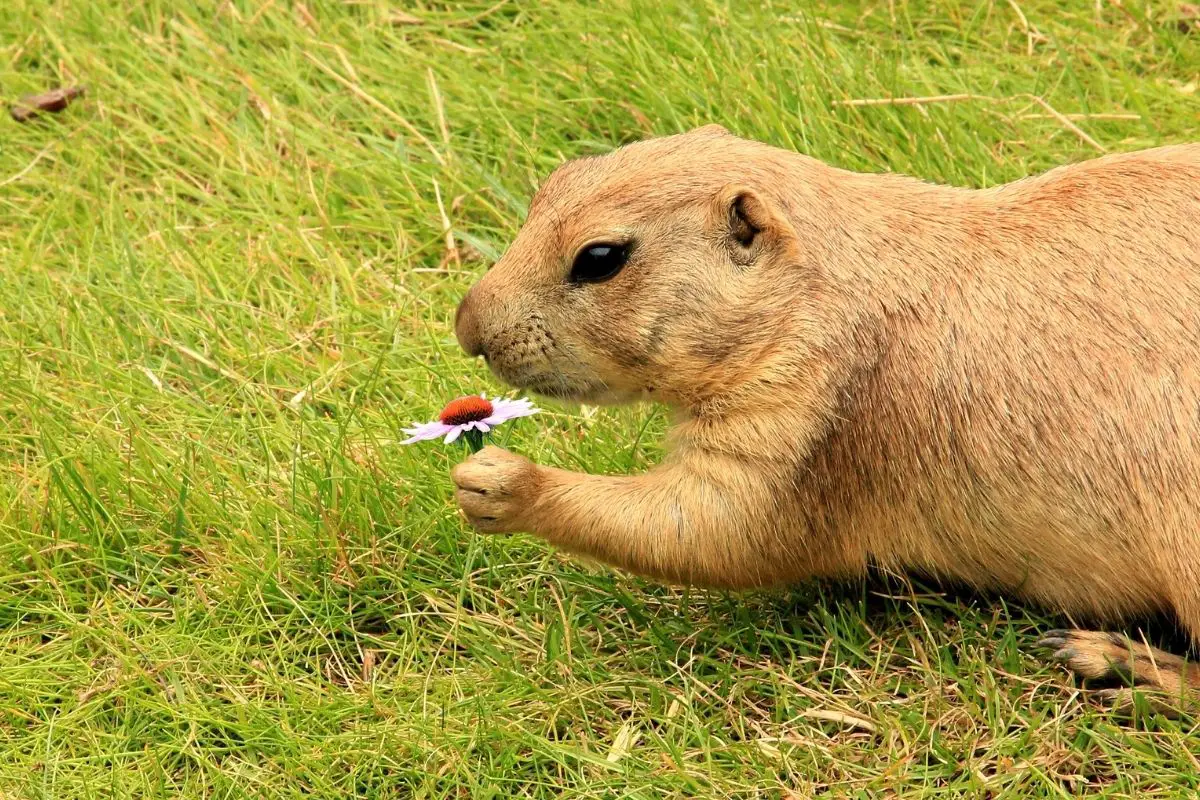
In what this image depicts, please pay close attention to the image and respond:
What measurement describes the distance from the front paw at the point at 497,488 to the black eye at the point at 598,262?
1.56 ft

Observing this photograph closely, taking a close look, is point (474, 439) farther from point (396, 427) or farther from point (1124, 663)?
point (1124, 663)

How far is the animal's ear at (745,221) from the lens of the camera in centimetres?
378

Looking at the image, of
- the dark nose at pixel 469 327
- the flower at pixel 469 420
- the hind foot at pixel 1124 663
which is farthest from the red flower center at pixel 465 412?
the hind foot at pixel 1124 663

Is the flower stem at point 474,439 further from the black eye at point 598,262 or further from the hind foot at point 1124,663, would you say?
the hind foot at point 1124,663

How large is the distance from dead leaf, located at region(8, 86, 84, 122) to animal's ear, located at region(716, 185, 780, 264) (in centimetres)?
356

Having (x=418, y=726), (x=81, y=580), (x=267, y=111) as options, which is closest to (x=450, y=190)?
(x=267, y=111)

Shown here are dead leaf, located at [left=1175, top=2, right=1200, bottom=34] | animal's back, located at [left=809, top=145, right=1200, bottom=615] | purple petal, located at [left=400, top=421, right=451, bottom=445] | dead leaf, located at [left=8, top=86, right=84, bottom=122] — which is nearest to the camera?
animal's back, located at [left=809, top=145, right=1200, bottom=615]

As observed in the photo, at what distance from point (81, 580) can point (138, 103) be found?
8.25ft

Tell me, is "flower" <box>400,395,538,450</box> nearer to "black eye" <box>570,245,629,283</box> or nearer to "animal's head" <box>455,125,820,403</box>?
"animal's head" <box>455,125,820,403</box>

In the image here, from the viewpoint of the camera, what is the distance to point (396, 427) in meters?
4.79

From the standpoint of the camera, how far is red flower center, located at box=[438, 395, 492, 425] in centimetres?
417

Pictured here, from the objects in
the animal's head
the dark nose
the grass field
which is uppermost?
the animal's head

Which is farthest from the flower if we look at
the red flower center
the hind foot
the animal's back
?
the hind foot

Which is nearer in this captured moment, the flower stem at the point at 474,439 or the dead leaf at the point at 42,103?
the flower stem at the point at 474,439
